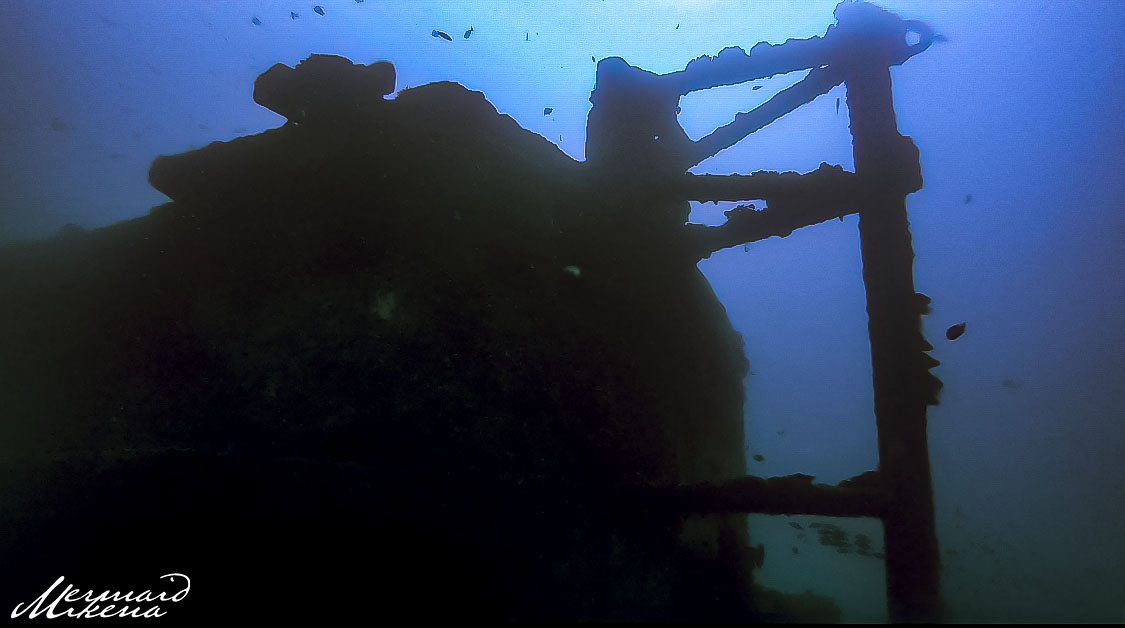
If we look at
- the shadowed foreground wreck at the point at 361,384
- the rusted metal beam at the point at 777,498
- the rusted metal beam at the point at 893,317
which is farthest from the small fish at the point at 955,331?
the shadowed foreground wreck at the point at 361,384

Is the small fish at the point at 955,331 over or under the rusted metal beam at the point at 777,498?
over

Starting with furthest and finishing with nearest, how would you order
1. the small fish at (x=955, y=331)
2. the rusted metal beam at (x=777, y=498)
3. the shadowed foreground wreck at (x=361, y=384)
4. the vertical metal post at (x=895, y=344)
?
the small fish at (x=955, y=331)
the rusted metal beam at (x=777, y=498)
the vertical metal post at (x=895, y=344)
the shadowed foreground wreck at (x=361, y=384)

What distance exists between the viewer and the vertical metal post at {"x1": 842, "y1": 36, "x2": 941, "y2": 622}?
4.34m

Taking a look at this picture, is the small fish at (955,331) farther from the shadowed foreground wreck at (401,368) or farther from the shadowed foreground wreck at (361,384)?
the shadowed foreground wreck at (361,384)

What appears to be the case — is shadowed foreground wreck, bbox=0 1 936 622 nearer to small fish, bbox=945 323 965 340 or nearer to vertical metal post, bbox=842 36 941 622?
vertical metal post, bbox=842 36 941 622

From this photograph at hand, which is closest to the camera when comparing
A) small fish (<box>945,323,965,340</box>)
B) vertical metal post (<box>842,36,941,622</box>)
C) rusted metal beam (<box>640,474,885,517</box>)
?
vertical metal post (<box>842,36,941,622</box>)

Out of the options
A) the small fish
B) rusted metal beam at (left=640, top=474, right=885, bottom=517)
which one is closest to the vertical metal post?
rusted metal beam at (left=640, top=474, right=885, bottom=517)

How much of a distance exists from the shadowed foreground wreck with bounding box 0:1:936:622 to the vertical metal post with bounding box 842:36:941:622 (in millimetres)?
63

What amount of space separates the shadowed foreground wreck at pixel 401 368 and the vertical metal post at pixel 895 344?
0.06 meters

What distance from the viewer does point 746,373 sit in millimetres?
8617

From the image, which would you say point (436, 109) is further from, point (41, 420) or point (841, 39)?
point (41, 420)

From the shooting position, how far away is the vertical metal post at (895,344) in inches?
171

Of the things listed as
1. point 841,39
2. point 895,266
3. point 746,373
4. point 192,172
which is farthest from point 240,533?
point 746,373

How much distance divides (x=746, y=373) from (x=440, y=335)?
240 inches
